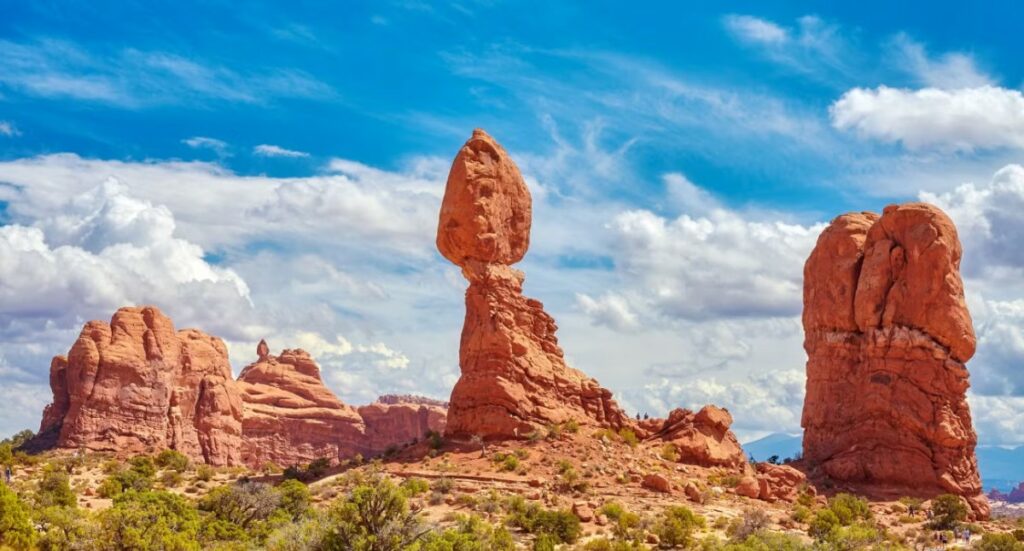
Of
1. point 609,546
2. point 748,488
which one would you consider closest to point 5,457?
point 748,488

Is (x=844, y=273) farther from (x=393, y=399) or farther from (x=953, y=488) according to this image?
(x=393, y=399)

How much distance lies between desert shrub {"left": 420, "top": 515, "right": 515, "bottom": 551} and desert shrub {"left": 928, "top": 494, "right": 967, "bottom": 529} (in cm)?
1927

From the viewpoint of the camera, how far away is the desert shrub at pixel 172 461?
204 feet

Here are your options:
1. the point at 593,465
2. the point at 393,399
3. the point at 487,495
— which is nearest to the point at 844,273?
the point at 593,465

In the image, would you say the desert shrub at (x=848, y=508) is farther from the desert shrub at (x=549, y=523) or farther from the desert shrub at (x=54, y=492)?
the desert shrub at (x=54, y=492)

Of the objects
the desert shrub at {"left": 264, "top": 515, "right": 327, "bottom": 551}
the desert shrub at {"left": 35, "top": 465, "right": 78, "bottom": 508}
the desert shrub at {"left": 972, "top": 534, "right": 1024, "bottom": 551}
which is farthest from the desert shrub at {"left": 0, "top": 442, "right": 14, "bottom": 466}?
the desert shrub at {"left": 972, "top": 534, "right": 1024, "bottom": 551}

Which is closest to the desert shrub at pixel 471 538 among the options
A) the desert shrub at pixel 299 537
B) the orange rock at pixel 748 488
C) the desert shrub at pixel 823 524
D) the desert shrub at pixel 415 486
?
the desert shrub at pixel 299 537

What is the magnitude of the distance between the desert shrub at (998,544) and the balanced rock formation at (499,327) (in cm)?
1691

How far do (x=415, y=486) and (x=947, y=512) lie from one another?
21.4 metres

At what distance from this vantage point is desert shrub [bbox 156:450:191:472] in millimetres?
62125

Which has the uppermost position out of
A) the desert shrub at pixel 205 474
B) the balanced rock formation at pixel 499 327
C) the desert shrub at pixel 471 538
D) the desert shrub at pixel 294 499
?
the balanced rock formation at pixel 499 327

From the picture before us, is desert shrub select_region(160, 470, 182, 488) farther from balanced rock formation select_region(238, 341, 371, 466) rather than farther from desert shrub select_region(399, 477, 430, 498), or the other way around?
balanced rock formation select_region(238, 341, 371, 466)

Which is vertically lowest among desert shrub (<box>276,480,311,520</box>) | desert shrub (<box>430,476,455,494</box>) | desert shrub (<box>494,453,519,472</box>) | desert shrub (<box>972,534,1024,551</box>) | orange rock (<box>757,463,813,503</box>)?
desert shrub (<box>276,480,311,520</box>)

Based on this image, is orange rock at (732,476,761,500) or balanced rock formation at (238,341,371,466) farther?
balanced rock formation at (238,341,371,466)
